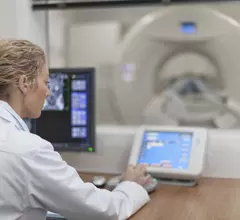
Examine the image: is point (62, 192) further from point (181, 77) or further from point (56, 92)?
point (181, 77)

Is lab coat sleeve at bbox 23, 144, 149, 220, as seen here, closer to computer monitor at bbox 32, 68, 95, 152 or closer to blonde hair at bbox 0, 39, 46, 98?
blonde hair at bbox 0, 39, 46, 98

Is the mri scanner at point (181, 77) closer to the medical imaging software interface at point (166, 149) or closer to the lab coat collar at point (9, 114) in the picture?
the medical imaging software interface at point (166, 149)

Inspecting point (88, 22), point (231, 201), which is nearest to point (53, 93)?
point (231, 201)

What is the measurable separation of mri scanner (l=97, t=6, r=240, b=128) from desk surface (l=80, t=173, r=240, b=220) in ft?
3.36

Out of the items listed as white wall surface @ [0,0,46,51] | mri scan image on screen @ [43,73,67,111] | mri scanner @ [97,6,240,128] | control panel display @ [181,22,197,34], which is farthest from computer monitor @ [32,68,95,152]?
control panel display @ [181,22,197,34]

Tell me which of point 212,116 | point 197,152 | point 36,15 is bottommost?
point 212,116

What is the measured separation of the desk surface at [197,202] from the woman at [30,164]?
208 millimetres

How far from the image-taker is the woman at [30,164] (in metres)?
1.10

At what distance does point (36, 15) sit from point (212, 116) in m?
1.34

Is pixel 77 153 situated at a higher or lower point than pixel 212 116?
higher

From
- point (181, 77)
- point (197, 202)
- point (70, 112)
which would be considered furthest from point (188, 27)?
point (197, 202)

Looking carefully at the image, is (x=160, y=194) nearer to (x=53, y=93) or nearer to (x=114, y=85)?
(x=53, y=93)

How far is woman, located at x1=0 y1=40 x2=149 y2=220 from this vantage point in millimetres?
1102

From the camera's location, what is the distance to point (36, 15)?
86.1 inches
